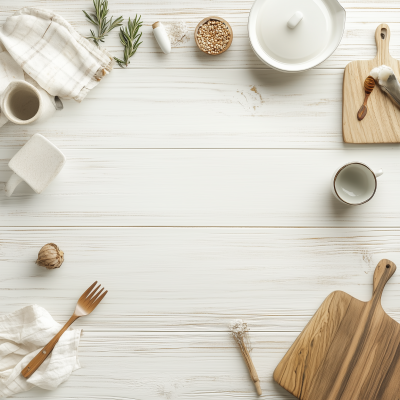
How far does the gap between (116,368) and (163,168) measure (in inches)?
22.4

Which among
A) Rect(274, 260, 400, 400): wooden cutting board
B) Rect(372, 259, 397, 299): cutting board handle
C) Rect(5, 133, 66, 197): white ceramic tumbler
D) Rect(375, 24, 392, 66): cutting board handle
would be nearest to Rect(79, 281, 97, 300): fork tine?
Rect(5, 133, 66, 197): white ceramic tumbler

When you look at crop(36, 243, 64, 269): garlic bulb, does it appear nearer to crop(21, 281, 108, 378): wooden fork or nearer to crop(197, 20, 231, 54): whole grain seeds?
crop(21, 281, 108, 378): wooden fork

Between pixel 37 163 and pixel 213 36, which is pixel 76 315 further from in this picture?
pixel 213 36

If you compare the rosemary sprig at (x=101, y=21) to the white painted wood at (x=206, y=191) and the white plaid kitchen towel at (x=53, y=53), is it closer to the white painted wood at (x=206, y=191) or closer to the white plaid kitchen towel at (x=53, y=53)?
the white plaid kitchen towel at (x=53, y=53)

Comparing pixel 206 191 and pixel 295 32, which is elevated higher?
pixel 295 32

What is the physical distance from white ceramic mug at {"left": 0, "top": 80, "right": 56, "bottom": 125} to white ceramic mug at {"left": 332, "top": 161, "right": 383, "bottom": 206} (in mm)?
781

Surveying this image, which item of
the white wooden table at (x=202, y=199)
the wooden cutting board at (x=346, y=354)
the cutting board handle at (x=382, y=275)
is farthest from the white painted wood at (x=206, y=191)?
the wooden cutting board at (x=346, y=354)

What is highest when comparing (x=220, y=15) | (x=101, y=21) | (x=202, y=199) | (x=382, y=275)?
(x=101, y=21)

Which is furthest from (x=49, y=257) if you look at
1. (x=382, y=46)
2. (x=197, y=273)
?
(x=382, y=46)

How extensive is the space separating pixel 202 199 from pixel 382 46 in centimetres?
66

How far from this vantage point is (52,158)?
0.86m

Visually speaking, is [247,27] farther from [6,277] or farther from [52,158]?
[6,277]

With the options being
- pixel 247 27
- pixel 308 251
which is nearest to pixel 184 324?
pixel 308 251

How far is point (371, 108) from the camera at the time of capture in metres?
0.92
